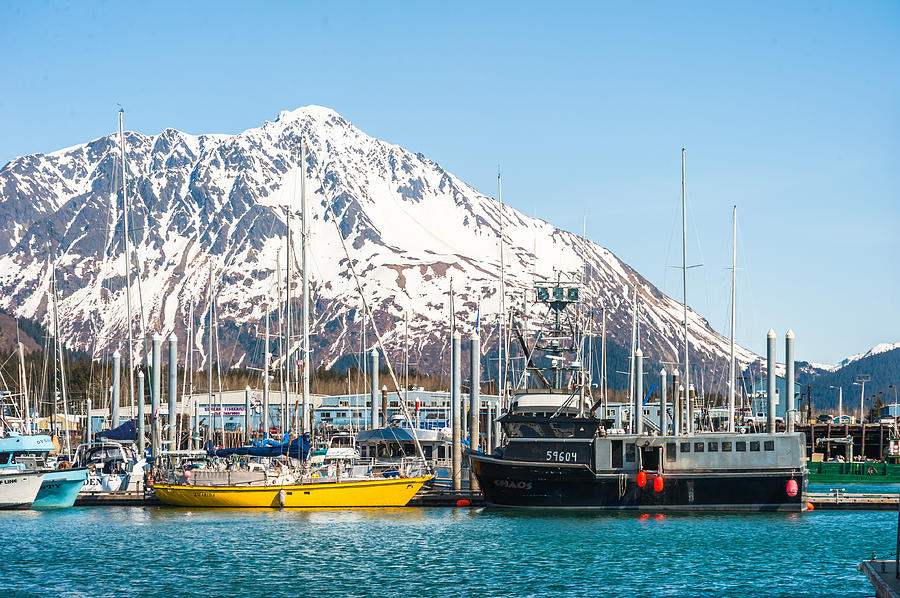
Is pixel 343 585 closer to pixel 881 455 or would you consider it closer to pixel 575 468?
pixel 575 468

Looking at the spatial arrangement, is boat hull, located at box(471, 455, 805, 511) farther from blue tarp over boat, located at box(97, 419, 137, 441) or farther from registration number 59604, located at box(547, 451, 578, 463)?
blue tarp over boat, located at box(97, 419, 137, 441)

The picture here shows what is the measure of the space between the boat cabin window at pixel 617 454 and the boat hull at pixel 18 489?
32439mm

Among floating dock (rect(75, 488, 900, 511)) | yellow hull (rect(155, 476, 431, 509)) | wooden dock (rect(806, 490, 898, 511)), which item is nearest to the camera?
yellow hull (rect(155, 476, 431, 509))

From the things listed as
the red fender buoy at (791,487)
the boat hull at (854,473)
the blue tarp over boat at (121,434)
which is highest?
the blue tarp over boat at (121,434)

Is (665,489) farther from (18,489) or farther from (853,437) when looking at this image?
(853,437)

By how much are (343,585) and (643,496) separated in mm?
24737

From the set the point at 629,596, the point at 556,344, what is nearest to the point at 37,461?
the point at 556,344

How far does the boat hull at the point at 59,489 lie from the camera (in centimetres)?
Answer: 6806

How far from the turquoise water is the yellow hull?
867 mm

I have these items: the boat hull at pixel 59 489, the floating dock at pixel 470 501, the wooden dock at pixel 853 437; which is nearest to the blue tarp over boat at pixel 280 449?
the floating dock at pixel 470 501

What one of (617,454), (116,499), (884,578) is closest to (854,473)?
(617,454)

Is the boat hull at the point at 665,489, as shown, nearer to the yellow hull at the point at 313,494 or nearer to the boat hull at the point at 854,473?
the yellow hull at the point at 313,494

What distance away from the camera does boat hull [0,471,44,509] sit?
67.0 metres

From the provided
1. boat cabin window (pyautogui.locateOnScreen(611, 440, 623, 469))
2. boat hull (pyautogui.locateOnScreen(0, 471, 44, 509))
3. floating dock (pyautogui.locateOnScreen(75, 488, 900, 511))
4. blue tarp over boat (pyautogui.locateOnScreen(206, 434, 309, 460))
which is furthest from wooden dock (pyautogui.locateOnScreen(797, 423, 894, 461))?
boat hull (pyautogui.locateOnScreen(0, 471, 44, 509))
